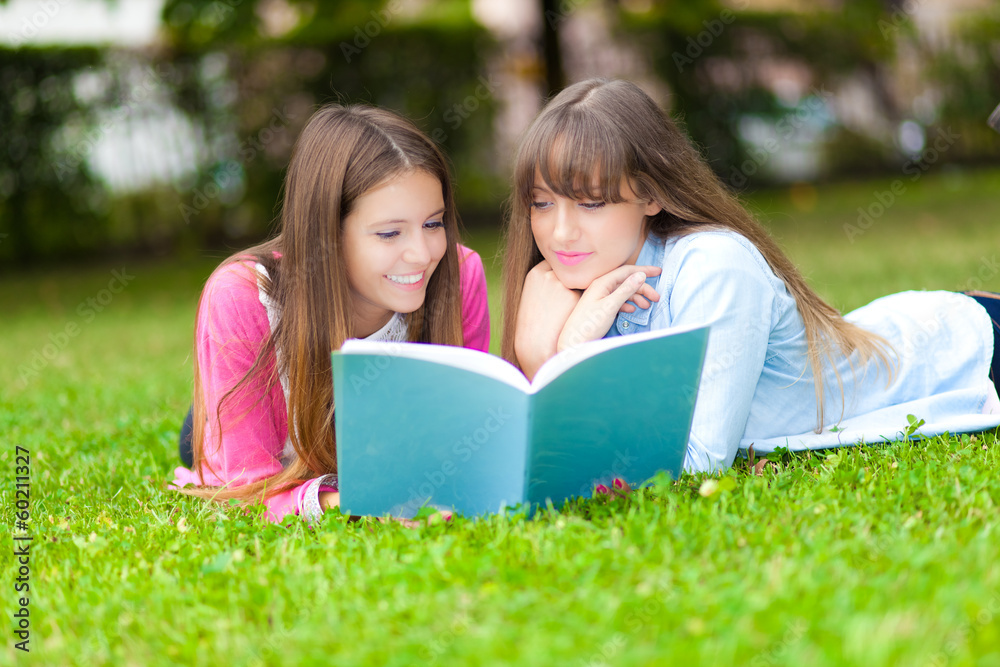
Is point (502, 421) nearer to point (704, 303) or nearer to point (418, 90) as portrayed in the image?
point (704, 303)

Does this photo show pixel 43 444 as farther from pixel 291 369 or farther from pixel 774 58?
pixel 774 58

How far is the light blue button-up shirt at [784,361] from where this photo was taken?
107 inches

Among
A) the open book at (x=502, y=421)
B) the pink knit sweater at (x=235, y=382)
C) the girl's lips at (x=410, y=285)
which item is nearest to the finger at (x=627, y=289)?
the open book at (x=502, y=421)

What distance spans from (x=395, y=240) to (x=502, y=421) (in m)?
0.91

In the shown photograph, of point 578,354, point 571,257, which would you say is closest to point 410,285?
point 571,257

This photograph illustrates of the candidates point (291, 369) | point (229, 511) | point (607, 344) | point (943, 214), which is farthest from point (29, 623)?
point (943, 214)

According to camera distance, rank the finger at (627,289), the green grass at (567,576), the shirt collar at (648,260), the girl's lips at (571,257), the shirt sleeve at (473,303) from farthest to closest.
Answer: the shirt sleeve at (473,303) → the shirt collar at (648,260) → the girl's lips at (571,257) → the finger at (627,289) → the green grass at (567,576)

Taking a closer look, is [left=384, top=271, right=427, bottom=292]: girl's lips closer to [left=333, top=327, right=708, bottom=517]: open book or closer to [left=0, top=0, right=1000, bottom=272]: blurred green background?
[left=333, top=327, right=708, bottom=517]: open book

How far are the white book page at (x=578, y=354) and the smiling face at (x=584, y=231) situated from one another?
0.77 m

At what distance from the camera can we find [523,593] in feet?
6.48

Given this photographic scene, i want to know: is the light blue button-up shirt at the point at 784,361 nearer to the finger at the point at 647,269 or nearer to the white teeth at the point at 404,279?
the finger at the point at 647,269

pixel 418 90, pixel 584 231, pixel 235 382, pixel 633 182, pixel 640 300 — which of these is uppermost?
pixel 418 90

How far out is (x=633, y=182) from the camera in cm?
294

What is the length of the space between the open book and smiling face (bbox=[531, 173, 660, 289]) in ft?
2.32
